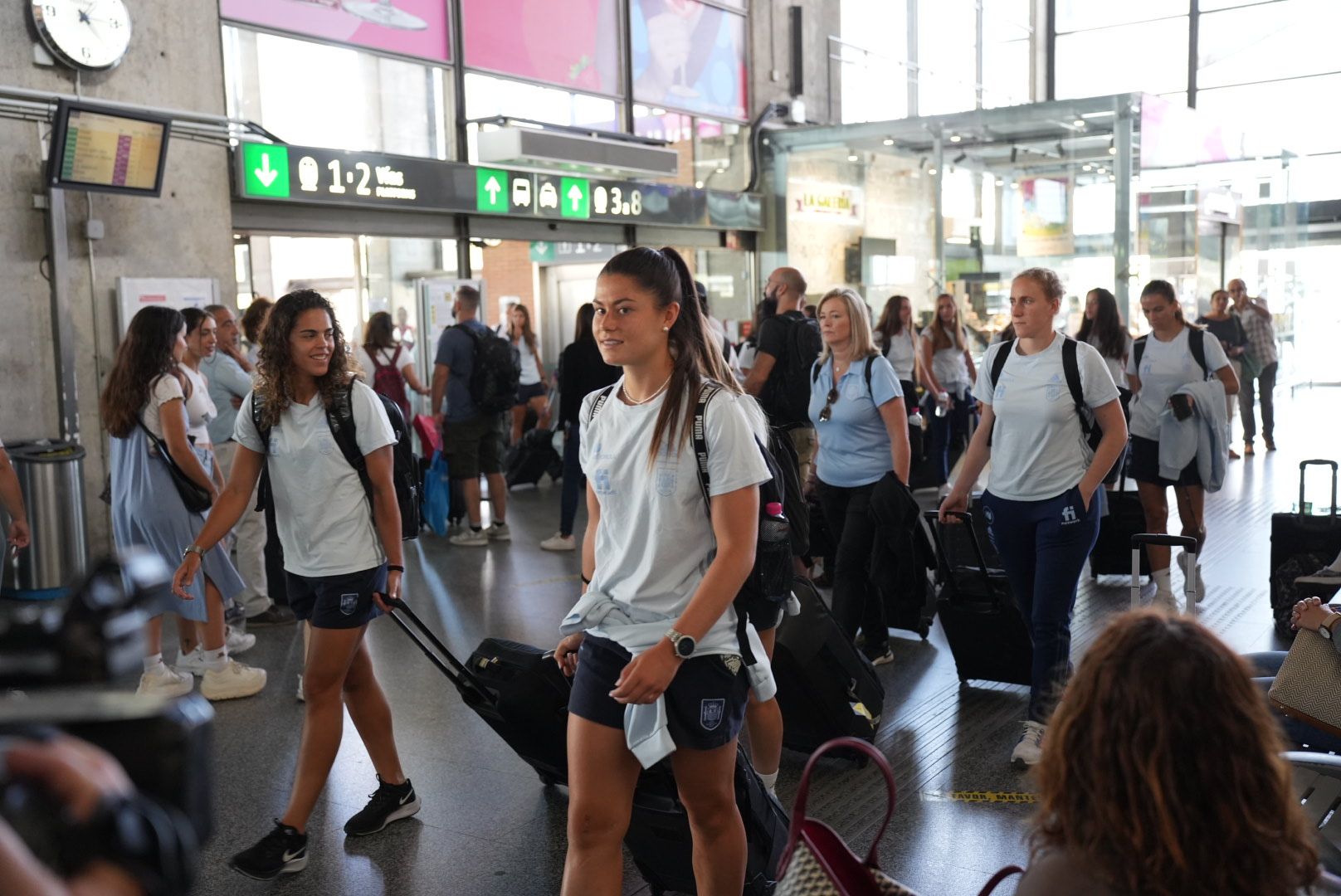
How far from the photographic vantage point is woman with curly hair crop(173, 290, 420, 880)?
142 inches

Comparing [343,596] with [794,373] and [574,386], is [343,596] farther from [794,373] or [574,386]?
[574,386]

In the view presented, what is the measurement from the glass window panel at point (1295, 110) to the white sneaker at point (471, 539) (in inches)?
621

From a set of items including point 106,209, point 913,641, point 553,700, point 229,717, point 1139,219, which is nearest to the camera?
point 553,700

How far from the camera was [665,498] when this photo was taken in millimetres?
2609

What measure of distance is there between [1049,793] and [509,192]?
1092cm

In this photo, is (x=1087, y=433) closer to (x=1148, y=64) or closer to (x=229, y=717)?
(x=229, y=717)

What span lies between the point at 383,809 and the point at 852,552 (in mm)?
2343

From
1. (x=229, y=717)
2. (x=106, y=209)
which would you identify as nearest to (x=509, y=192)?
(x=106, y=209)

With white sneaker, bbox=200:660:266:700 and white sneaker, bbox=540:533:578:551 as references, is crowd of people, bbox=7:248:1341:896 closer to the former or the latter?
white sneaker, bbox=200:660:266:700

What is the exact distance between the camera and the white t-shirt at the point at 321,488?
3.64m

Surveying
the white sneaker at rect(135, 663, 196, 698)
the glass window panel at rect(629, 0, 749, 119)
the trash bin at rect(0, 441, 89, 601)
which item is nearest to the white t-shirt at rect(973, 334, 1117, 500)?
the white sneaker at rect(135, 663, 196, 698)

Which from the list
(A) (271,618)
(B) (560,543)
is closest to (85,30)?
(A) (271,618)

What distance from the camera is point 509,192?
39.1 ft

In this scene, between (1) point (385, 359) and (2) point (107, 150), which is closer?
(2) point (107, 150)
